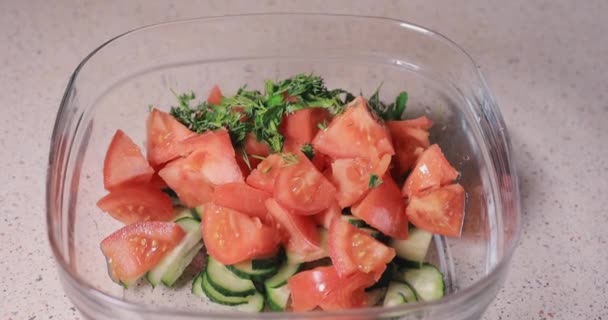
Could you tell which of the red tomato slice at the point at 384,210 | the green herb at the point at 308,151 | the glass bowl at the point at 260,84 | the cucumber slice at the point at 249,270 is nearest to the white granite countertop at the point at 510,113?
the glass bowl at the point at 260,84

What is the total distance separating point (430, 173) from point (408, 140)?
135 millimetres

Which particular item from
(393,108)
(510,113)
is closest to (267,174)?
(393,108)

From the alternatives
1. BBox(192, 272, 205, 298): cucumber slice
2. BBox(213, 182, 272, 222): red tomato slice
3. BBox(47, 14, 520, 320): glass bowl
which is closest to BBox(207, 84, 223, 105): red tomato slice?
BBox(47, 14, 520, 320): glass bowl

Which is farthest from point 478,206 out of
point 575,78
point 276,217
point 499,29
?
point 499,29

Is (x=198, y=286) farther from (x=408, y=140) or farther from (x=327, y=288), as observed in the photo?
(x=408, y=140)

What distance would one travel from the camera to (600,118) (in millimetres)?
1923

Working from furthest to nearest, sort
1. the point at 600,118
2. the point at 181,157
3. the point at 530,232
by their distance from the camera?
1. the point at 600,118
2. the point at 530,232
3. the point at 181,157

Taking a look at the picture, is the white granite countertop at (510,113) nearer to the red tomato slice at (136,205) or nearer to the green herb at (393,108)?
the red tomato slice at (136,205)

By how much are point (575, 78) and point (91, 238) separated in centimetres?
140

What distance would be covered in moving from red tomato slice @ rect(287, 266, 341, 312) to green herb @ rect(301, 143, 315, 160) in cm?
25

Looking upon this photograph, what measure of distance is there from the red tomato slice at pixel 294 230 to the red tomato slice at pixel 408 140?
28 cm

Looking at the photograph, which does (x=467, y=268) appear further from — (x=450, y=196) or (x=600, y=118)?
(x=600, y=118)

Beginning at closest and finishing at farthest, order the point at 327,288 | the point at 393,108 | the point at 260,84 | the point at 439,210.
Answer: the point at 327,288 < the point at 439,210 < the point at 393,108 < the point at 260,84

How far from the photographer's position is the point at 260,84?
1789mm
